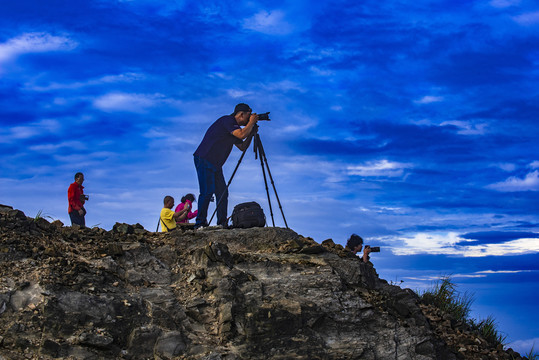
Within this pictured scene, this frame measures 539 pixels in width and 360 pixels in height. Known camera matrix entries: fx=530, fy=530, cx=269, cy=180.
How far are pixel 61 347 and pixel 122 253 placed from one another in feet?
9.59

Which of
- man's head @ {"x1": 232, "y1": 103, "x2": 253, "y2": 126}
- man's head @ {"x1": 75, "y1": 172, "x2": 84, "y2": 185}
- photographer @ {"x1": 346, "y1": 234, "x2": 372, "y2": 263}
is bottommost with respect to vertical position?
photographer @ {"x1": 346, "y1": 234, "x2": 372, "y2": 263}

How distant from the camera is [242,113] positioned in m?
15.0

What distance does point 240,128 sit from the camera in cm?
1465

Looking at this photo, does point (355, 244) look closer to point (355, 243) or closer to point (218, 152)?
point (355, 243)

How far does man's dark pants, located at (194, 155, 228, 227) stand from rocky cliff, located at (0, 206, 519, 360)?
5.45ft

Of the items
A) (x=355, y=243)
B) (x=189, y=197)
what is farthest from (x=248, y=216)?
(x=189, y=197)

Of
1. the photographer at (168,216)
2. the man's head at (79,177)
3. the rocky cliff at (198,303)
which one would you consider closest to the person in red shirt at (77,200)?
the man's head at (79,177)

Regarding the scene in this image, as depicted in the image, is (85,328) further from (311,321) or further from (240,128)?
(240,128)

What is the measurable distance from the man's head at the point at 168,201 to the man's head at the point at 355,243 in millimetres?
→ 5206

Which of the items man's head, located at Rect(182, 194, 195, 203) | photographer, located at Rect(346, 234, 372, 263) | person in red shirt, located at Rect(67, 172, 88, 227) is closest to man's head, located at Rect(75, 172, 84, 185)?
person in red shirt, located at Rect(67, 172, 88, 227)

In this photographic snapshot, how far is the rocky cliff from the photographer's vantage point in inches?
358

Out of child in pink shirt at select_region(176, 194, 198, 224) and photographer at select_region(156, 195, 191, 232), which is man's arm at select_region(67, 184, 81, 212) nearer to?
photographer at select_region(156, 195, 191, 232)

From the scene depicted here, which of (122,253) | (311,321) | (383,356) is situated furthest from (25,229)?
(383,356)

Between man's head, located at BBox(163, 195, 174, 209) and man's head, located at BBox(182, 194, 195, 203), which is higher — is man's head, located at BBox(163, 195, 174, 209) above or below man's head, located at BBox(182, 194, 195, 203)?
below
